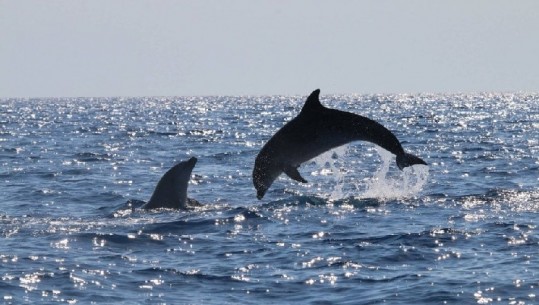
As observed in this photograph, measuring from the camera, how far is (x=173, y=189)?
1878 cm

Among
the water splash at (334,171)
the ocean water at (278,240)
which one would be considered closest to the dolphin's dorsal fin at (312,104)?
the water splash at (334,171)

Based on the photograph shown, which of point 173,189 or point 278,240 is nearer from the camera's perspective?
point 278,240

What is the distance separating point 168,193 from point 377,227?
4274mm

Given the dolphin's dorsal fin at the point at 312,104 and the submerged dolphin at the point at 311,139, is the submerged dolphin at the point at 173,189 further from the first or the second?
the dolphin's dorsal fin at the point at 312,104

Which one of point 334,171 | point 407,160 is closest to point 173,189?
point 334,171

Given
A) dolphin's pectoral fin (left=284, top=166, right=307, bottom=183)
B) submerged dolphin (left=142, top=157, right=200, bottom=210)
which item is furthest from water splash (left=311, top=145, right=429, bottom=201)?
submerged dolphin (left=142, top=157, right=200, bottom=210)

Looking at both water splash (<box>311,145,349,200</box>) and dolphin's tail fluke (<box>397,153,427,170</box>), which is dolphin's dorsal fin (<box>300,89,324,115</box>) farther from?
dolphin's tail fluke (<box>397,153,427,170</box>)

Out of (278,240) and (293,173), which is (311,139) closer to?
(293,173)

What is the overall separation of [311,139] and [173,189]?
10.8ft

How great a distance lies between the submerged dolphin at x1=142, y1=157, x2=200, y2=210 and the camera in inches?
734

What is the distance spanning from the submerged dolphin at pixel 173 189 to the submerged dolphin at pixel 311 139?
6.97 ft

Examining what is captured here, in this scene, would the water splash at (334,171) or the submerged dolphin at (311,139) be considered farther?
the water splash at (334,171)

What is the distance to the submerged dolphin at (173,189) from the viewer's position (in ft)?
61.2

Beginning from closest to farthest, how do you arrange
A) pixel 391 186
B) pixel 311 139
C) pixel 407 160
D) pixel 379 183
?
1. pixel 311 139
2. pixel 407 160
3. pixel 379 183
4. pixel 391 186
